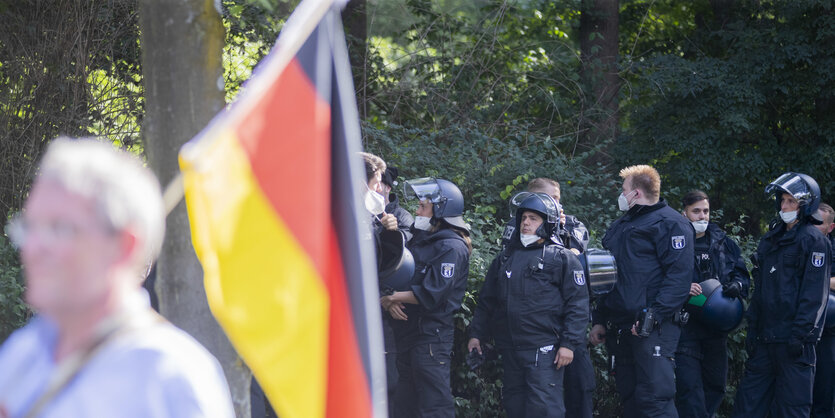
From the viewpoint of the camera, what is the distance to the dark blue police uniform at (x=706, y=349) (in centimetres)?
813

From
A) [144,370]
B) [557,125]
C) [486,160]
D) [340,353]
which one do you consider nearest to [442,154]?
[486,160]

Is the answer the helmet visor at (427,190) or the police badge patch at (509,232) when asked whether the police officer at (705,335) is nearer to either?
the police badge patch at (509,232)

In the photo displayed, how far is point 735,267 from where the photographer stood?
Result: 349 inches

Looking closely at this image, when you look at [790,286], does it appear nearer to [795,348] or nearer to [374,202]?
[795,348]

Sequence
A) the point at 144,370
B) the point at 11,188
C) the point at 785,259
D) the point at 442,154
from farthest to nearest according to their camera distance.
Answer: the point at 442,154 < the point at 11,188 < the point at 785,259 < the point at 144,370

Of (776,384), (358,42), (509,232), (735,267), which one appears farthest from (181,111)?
(358,42)

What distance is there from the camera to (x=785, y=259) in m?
7.99

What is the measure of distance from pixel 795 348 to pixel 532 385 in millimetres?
2536

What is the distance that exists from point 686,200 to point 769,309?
1.35 metres

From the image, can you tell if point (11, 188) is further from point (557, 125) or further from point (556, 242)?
point (557, 125)

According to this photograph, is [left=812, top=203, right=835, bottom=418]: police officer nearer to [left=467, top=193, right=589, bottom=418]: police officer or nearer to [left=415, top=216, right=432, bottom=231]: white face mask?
[left=467, top=193, right=589, bottom=418]: police officer

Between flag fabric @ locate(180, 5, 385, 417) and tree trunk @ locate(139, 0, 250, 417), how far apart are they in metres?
1.06

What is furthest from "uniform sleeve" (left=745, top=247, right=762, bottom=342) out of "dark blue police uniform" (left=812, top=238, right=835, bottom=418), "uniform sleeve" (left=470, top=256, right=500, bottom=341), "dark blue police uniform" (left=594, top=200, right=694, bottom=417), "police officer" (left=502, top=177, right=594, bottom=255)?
"uniform sleeve" (left=470, top=256, right=500, bottom=341)

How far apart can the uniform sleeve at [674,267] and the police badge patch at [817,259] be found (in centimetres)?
117
